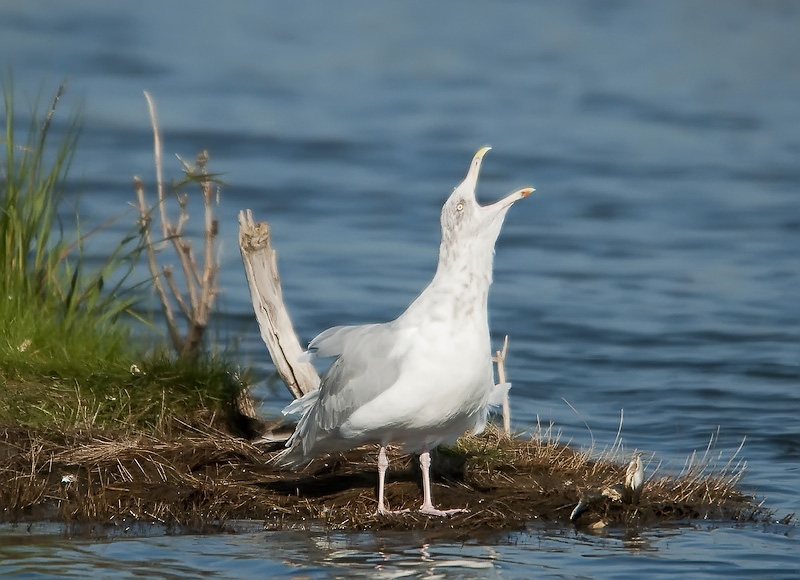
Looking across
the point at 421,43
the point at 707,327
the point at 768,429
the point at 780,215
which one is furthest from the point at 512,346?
the point at 421,43

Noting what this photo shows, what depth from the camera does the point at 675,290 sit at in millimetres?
15039

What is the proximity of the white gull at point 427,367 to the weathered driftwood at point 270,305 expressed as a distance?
3.49 ft

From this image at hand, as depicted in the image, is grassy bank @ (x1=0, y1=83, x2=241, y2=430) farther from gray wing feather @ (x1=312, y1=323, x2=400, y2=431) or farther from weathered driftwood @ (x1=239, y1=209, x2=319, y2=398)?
gray wing feather @ (x1=312, y1=323, x2=400, y2=431)

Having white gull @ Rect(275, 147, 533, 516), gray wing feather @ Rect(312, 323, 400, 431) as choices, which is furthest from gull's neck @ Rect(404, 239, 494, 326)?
gray wing feather @ Rect(312, 323, 400, 431)

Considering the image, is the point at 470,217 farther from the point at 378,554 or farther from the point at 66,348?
the point at 66,348

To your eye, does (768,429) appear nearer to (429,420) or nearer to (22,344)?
(429,420)

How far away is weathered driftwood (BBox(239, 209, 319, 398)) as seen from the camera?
26.0 ft

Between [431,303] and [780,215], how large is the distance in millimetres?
12695

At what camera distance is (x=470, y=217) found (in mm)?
6750

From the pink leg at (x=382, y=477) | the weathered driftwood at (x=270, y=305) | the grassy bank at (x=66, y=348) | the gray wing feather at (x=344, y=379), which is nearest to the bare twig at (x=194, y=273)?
the grassy bank at (x=66, y=348)

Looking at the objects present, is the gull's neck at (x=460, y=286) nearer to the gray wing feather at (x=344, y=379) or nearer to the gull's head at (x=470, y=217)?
the gull's head at (x=470, y=217)

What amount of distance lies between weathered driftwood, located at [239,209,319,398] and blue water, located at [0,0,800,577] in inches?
55.8

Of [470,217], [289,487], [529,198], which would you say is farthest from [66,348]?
[529,198]

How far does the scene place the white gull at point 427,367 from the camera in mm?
6484
